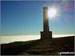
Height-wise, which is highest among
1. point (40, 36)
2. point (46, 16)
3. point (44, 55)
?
point (46, 16)

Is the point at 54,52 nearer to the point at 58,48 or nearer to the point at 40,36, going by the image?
the point at 58,48

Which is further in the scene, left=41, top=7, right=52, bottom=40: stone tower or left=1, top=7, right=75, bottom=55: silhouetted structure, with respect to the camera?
left=41, top=7, right=52, bottom=40: stone tower

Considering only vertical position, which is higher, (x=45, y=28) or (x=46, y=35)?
(x=45, y=28)

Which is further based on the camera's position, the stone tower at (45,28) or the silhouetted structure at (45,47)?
the stone tower at (45,28)

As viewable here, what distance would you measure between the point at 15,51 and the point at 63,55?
3317 millimetres

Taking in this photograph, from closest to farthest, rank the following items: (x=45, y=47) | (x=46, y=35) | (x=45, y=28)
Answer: (x=45, y=47)
(x=46, y=35)
(x=45, y=28)

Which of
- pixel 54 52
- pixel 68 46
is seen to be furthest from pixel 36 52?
pixel 68 46

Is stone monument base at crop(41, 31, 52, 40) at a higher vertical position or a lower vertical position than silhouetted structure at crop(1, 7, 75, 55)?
higher

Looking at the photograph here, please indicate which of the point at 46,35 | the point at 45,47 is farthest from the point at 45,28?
the point at 45,47

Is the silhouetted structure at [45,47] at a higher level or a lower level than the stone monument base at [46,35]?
lower

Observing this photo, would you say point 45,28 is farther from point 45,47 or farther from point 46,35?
point 45,47

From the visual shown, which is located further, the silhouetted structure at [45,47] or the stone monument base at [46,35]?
the stone monument base at [46,35]

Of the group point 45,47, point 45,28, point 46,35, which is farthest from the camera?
point 45,28

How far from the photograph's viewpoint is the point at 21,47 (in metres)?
8.81
